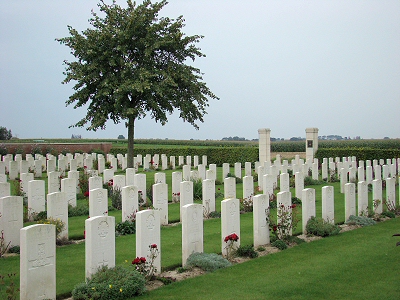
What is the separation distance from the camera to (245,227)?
11.4m

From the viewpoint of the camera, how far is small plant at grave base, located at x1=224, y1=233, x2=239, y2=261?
8.16 meters

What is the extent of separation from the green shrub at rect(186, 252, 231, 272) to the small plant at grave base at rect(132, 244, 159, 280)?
75cm

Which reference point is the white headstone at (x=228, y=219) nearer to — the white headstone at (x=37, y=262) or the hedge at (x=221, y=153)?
the white headstone at (x=37, y=262)

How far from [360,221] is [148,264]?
6785 mm

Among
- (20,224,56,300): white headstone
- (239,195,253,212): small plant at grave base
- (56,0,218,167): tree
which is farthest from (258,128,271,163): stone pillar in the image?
(20,224,56,300): white headstone

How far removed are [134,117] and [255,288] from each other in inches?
583

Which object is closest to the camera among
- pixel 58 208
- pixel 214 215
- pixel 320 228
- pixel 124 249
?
pixel 124 249

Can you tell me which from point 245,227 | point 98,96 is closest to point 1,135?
point 98,96

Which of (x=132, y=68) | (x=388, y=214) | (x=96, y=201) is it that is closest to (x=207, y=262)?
(x=96, y=201)

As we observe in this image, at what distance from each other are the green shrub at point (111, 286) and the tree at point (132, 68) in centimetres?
1245

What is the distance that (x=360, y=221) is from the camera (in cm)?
1180

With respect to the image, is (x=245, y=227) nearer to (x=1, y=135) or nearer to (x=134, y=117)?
(x=134, y=117)

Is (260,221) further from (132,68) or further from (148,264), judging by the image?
(132,68)

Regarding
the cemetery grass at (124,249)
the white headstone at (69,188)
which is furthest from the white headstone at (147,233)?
the white headstone at (69,188)
